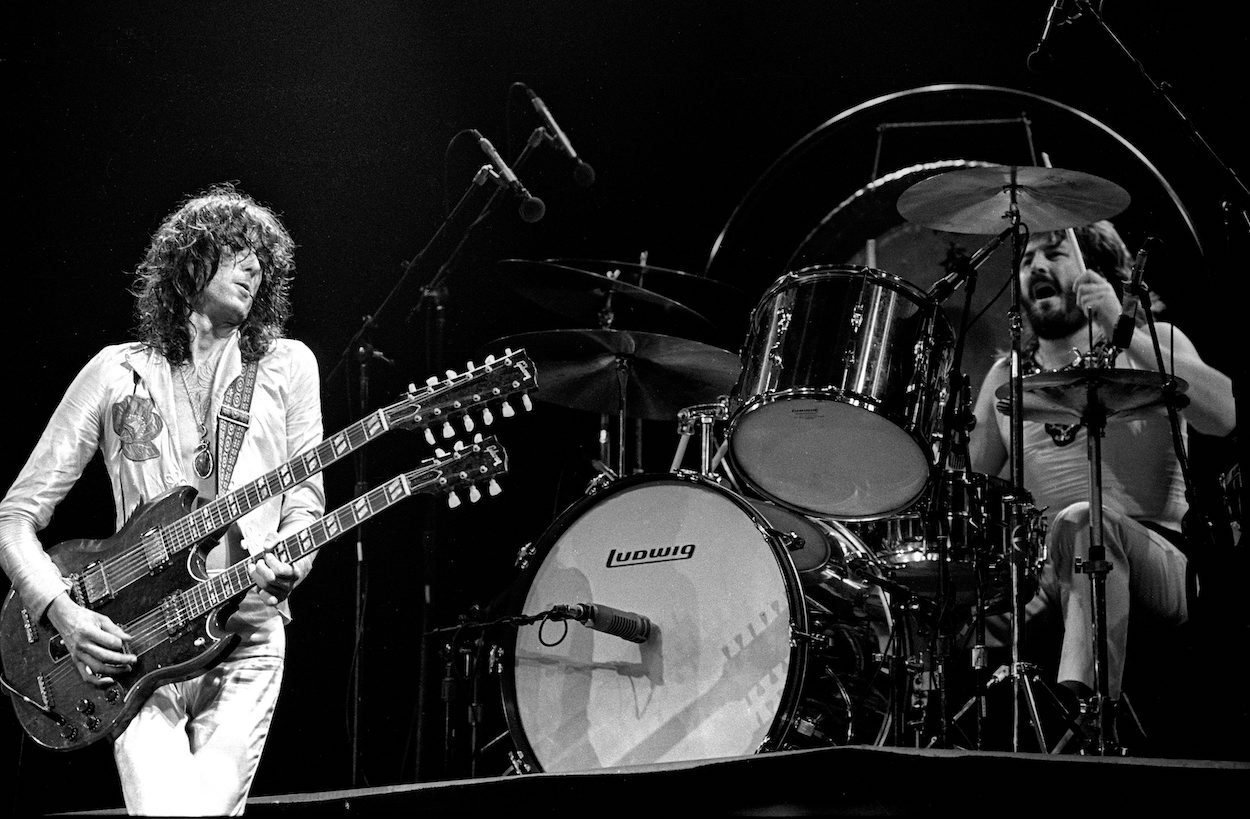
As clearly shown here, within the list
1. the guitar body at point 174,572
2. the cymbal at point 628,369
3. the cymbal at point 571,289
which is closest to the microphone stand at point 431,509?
Answer: the cymbal at point 571,289

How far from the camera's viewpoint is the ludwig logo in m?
3.97

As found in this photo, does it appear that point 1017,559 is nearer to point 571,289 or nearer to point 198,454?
point 571,289

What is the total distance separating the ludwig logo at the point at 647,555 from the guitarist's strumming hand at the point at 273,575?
1334 mm

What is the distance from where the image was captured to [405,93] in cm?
536

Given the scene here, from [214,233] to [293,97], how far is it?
1.81m

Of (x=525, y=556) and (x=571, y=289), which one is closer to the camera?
(x=525, y=556)

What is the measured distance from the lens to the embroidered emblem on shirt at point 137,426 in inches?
125

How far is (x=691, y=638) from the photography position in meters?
3.91

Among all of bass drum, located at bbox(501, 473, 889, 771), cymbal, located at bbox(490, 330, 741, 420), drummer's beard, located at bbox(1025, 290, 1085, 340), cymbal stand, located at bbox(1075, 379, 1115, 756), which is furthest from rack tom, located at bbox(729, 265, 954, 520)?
drummer's beard, located at bbox(1025, 290, 1085, 340)

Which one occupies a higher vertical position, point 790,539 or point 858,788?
point 790,539

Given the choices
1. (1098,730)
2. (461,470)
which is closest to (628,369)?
(461,470)

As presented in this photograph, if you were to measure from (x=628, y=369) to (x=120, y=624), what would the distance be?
7.31 ft

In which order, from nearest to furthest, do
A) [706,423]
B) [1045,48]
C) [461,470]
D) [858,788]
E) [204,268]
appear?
[858,788] < [461,470] < [204,268] < [1045,48] < [706,423]

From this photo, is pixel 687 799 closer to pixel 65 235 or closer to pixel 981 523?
pixel 981 523
